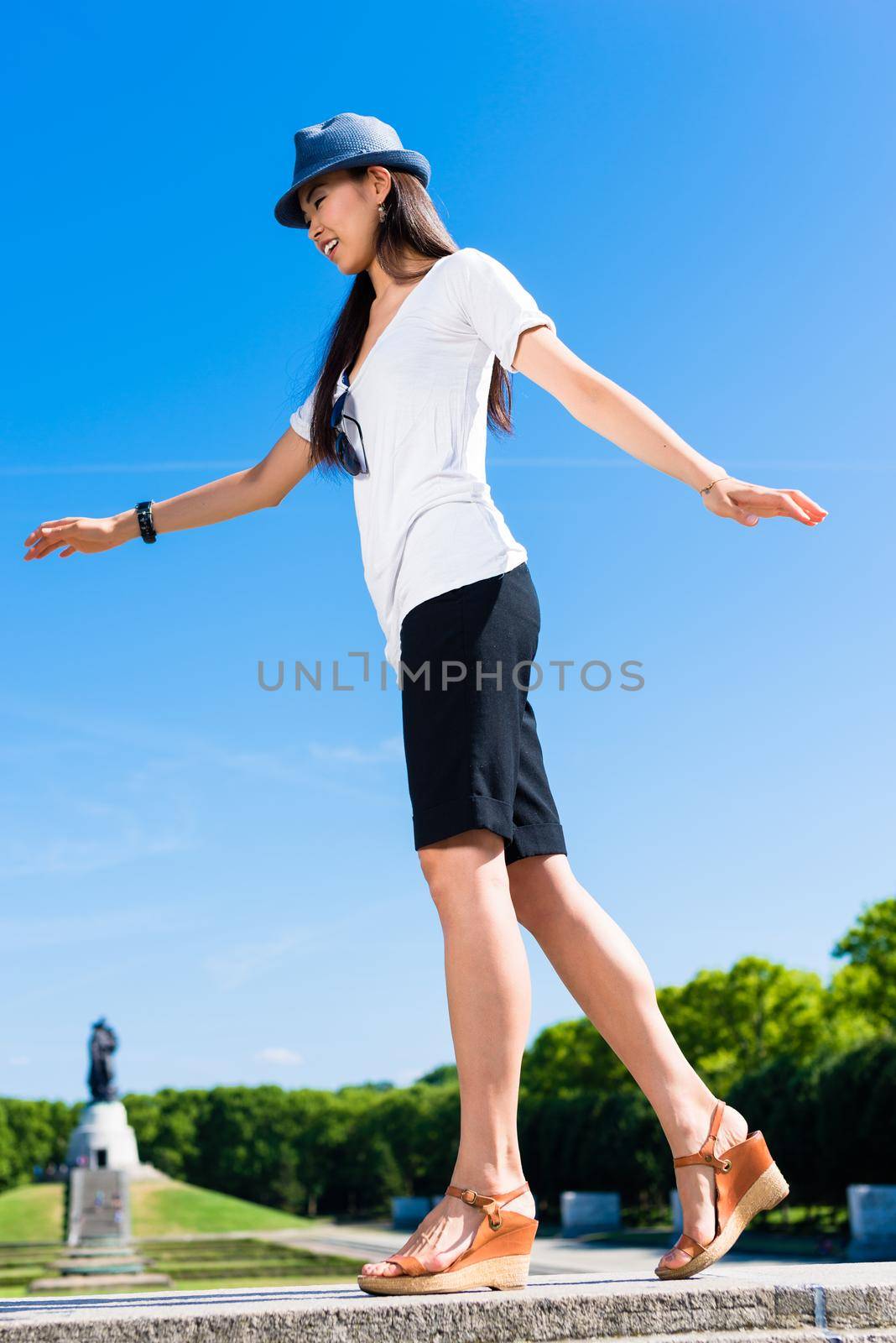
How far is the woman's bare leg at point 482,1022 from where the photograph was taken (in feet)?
8.07

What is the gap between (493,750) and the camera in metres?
2.57

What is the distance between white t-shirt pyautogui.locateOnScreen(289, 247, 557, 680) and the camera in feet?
8.91

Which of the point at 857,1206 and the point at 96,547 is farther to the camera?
the point at 857,1206

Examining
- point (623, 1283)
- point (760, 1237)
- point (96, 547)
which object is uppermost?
point (96, 547)

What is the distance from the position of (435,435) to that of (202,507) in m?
0.88

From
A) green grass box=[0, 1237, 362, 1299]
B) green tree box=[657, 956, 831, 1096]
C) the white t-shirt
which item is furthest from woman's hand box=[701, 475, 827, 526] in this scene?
green tree box=[657, 956, 831, 1096]

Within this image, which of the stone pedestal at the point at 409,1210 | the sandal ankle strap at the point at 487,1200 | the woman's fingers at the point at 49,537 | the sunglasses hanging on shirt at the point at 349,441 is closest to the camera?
the sandal ankle strap at the point at 487,1200

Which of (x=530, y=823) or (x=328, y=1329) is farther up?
(x=530, y=823)

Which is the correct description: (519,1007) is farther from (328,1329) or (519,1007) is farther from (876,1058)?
(876,1058)

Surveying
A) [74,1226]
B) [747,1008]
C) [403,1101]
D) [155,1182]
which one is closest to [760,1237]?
[747,1008]

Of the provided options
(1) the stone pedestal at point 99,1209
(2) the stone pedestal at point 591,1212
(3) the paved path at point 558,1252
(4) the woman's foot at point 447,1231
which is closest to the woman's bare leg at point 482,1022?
(4) the woman's foot at point 447,1231

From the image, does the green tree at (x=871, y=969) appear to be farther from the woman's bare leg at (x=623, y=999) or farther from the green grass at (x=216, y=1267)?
the woman's bare leg at (x=623, y=999)

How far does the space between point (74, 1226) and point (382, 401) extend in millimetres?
40609

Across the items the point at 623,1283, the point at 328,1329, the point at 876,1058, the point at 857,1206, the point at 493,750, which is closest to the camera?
the point at 328,1329
